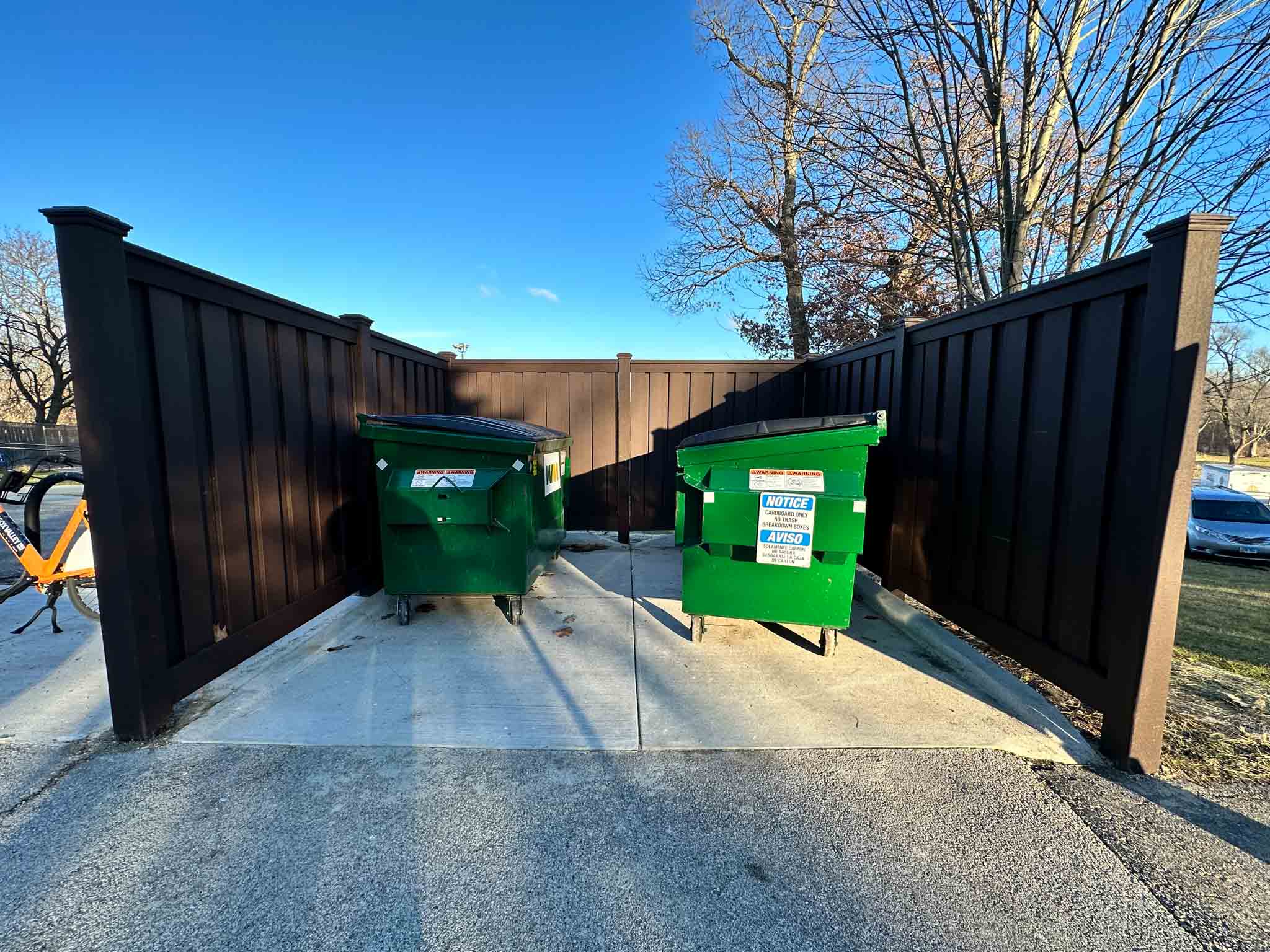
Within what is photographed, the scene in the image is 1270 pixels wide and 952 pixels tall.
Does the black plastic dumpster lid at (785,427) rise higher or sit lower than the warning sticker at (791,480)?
higher

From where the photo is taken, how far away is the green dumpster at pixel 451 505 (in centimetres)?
335

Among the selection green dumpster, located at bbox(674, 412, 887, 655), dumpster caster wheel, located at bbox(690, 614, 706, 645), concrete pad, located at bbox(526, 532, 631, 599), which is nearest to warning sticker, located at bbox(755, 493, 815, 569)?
green dumpster, located at bbox(674, 412, 887, 655)

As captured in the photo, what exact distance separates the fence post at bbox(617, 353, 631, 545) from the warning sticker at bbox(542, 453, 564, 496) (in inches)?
47.8

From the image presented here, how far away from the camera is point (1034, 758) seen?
218 centimetres

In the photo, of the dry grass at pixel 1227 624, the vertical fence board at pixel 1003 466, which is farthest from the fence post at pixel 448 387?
the dry grass at pixel 1227 624

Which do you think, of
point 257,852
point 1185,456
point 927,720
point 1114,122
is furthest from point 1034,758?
point 1114,122

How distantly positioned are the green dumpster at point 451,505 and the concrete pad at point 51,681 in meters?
1.42

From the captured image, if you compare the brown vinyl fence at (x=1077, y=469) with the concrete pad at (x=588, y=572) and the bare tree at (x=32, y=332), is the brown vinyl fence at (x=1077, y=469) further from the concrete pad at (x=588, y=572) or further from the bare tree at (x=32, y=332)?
the bare tree at (x=32, y=332)

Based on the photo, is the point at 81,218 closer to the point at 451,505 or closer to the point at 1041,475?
the point at 451,505

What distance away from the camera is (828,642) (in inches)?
122

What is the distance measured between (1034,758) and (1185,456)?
1.27 meters

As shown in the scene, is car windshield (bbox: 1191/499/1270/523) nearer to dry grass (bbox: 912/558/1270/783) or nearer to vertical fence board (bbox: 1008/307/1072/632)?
dry grass (bbox: 912/558/1270/783)

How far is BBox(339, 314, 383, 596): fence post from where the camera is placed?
381cm

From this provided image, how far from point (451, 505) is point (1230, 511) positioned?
13.7 metres
